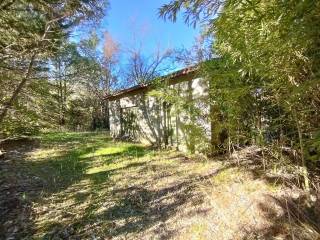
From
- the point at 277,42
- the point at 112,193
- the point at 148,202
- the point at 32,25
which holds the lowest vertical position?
the point at 148,202

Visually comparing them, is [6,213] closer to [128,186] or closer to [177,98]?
[128,186]

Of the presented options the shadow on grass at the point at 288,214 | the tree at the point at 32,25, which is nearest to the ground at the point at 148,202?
the shadow on grass at the point at 288,214

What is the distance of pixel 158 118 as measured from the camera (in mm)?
13727

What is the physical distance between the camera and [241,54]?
4691 millimetres

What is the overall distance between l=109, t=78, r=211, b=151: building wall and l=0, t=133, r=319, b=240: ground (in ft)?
4.09

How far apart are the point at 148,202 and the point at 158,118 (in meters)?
7.27

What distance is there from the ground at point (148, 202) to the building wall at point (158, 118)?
1246 mm

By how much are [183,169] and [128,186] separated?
1856 millimetres

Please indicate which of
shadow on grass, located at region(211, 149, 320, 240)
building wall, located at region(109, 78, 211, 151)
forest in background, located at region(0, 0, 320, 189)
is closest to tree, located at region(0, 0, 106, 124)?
forest in background, located at region(0, 0, 320, 189)

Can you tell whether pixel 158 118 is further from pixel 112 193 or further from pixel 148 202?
pixel 148 202

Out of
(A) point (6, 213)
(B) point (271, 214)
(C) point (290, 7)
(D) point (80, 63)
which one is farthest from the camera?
A: (D) point (80, 63)

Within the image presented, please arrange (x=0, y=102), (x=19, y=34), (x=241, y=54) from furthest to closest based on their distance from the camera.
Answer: (x=19, y=34) → (x=0, y=102) → (x=241, y=54)

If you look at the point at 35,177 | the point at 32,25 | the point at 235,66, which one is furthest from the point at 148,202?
the point at 32,25

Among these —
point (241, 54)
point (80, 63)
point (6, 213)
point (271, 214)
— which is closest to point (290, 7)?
point (241, 54)
